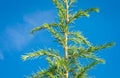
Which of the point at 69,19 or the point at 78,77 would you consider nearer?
the point at 78,77

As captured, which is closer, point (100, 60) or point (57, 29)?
point (100, 60)

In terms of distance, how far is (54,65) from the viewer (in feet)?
72.4

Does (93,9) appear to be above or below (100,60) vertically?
above

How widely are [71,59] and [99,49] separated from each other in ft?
4.97

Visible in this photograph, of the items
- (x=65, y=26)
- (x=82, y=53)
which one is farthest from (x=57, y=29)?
(x=82, y=53)

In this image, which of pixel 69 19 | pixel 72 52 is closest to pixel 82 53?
pixel 72 52

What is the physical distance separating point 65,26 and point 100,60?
261cm

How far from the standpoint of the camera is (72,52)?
2245cm

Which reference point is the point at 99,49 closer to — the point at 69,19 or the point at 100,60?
the point at 100,60

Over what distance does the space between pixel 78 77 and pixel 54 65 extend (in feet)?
4.38

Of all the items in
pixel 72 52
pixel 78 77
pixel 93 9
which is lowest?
pixel 78 77

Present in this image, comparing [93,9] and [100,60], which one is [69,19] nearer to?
[93,9]

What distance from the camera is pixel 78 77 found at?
2153 centimetres

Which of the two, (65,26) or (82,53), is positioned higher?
(65,26)
